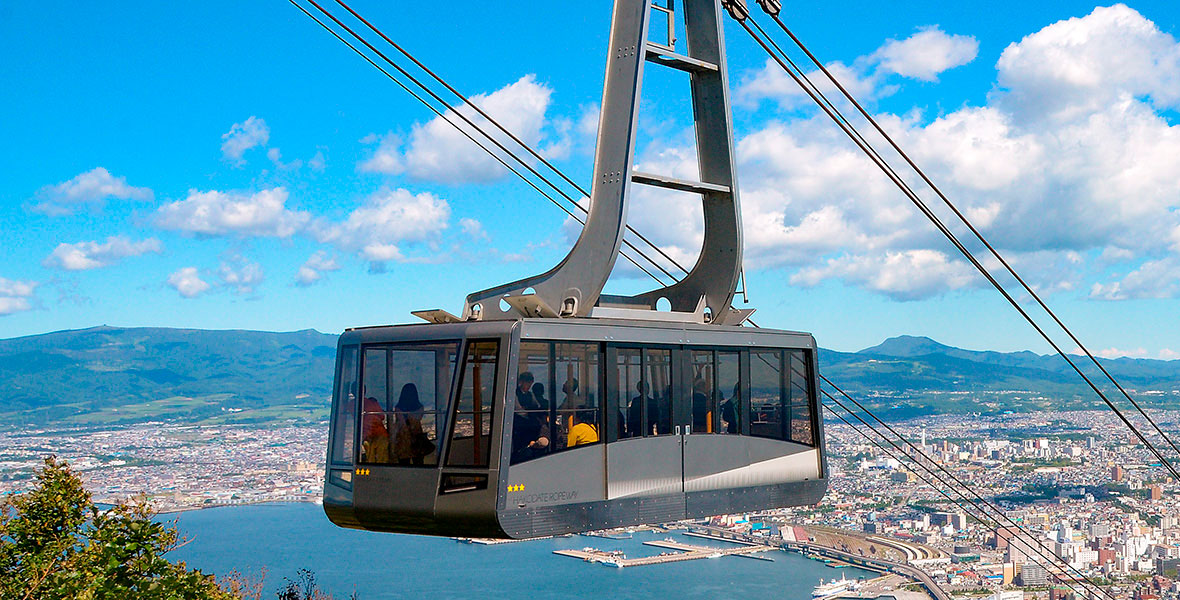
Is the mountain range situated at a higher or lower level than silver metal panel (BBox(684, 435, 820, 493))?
higher

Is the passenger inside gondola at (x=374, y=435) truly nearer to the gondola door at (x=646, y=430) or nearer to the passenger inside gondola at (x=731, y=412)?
the gondola door at (x=646, y=430)

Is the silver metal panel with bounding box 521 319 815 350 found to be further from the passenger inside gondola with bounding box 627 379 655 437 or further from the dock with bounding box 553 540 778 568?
the dock with bounding box 553 540 778 568

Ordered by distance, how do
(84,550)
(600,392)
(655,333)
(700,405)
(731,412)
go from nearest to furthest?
(600,392), (655,333), (700,405), (731,412), (84,550)

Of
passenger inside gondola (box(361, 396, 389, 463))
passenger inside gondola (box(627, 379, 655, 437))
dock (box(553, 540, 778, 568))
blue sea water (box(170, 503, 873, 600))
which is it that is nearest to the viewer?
passenger inside gondola (box(361, 396, 389, 463))

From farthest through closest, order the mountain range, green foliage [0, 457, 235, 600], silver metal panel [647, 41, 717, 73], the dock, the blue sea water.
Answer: the mountain range, the dock, the blue sea water, green foliage [0, 457, 235, 600], silver metal panel [647, 41, 717, 73]

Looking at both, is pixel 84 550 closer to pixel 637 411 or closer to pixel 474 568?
pixel 637 411

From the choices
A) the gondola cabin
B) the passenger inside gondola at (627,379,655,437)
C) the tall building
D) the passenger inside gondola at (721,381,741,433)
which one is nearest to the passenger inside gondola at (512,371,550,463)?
the gondola cabin

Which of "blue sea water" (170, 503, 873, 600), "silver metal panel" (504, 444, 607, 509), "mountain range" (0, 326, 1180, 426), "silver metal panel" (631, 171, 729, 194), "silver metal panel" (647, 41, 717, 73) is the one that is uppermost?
"mountain range" (0, 326, 1180, 426)

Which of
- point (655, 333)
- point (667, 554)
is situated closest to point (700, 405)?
point (655, 333)
